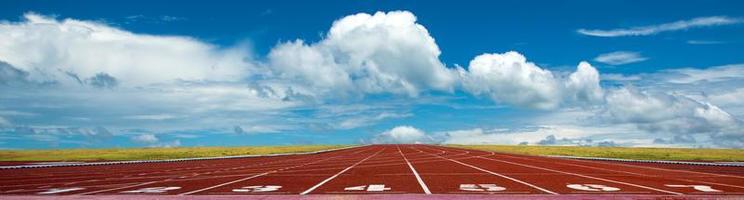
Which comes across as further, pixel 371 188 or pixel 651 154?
pixel 651 154

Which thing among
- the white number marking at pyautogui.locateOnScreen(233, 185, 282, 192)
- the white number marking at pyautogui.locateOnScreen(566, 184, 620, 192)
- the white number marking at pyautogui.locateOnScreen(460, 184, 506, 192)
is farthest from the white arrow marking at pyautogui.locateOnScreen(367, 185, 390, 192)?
the white number marking at pyautogui.locateOnScreen(566, 184, 620, 192)

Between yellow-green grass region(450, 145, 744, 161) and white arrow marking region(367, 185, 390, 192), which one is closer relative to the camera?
white arrow marking region(367, 185, 390, 192)

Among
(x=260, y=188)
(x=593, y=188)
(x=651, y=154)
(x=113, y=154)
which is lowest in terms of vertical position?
Result: (x=593, y=188)

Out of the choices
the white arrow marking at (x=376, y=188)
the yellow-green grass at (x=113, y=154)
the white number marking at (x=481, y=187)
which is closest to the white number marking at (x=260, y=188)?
the white arrow marking at (x=376, y=188)

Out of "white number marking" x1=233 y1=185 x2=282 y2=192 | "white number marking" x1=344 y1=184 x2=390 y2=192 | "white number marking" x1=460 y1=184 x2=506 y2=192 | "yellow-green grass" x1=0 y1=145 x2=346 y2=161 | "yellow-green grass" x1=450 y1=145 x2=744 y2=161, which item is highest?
"yellow-green grass" x1=0 y1=145 x2=346 y2=161

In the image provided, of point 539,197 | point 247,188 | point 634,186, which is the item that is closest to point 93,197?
point 247,188

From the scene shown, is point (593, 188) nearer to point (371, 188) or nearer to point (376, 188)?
point (376, 188)

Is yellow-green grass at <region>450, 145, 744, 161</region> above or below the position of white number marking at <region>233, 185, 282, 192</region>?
above

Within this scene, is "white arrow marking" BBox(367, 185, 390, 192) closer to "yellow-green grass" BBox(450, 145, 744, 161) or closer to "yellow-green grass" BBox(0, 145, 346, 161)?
"yellow-green grass" BBox(450, 145, 744, 161)

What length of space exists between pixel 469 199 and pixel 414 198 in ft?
4.04

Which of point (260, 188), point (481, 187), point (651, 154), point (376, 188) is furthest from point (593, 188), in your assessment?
point (651, 154)

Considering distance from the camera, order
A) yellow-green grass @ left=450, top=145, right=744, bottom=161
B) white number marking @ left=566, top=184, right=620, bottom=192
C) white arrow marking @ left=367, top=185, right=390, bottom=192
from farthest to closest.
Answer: yellow-green grass @ left=450, top=145, right=744, bottom=161, white arrow marking @ left=367, top=185, right=390, bottom=192, white number marking @ left=566, top=184, right=620, bottom=192

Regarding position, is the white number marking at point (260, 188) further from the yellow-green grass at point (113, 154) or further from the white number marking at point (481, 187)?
the yellow-green grass at point (113, 154)

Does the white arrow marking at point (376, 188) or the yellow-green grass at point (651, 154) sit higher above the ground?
the yellow-green grass at point (651, 154)
